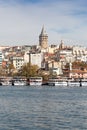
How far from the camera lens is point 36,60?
126 m

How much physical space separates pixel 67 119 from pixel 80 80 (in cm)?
6625

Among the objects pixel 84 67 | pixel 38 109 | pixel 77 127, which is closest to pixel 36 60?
pixel 84 67

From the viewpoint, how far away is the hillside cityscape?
105062 millimetres

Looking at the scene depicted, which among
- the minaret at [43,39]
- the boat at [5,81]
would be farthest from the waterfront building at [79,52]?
the boat at [5,81]

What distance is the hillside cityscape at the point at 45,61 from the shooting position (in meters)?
105

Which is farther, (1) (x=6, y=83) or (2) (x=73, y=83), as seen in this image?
(1) (x=6, y=83)

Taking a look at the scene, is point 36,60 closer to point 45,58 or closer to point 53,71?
point 45,58

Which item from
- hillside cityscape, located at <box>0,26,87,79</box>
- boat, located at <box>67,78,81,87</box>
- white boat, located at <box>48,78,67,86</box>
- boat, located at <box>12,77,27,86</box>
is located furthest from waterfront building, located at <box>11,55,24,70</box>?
white boat, located at <box>48,78,67,86</box>

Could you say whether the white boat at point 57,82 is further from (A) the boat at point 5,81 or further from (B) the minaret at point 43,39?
(B) the minaret at point 43,39

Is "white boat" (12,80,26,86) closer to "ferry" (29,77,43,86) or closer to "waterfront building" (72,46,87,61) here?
"ferry" (29,77,43,86)

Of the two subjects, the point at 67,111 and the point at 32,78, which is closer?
the point at 67,111

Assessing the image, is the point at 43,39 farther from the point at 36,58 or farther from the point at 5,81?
the point at 5,81

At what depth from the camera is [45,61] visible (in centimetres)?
12250

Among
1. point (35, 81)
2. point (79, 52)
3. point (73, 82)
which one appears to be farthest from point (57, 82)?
point (79, 52)
